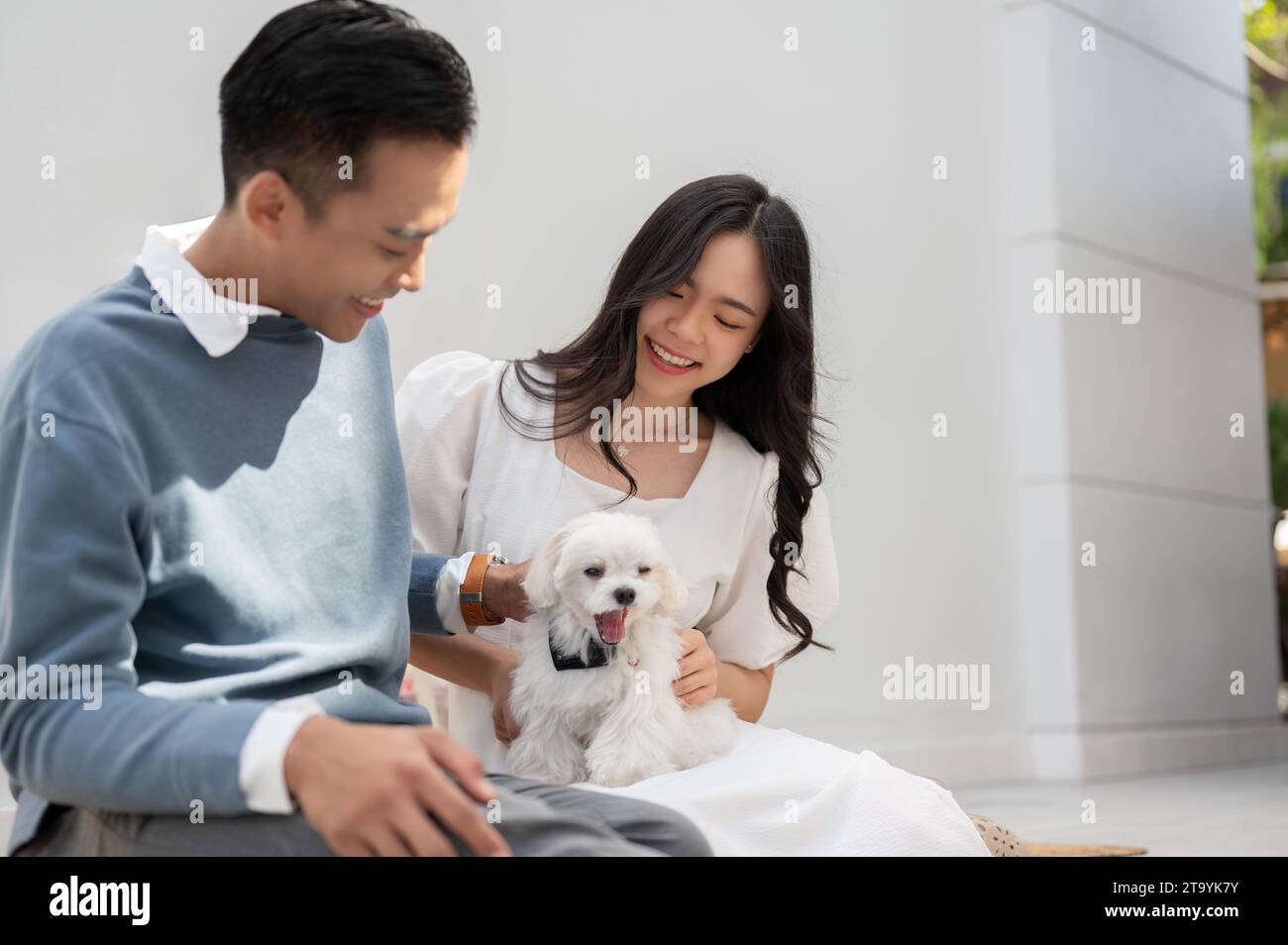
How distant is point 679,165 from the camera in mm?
4133

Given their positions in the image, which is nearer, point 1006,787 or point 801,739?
point 801,739

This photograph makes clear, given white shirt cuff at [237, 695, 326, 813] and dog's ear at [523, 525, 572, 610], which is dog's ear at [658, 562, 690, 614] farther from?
white shirt cuff at [237, 695, 326, 813]

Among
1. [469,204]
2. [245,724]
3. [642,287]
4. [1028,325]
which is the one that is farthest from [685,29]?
[245,724]

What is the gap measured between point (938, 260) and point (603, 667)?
11.9ft

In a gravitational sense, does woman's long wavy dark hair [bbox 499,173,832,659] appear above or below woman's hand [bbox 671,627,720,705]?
above

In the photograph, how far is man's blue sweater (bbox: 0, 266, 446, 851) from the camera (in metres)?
0.94

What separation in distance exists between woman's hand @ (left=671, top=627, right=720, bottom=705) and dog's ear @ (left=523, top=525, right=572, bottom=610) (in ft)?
0.76

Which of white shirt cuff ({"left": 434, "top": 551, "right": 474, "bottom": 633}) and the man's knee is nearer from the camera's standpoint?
the man's knee

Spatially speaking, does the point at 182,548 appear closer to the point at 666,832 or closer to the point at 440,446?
the point at 666,832

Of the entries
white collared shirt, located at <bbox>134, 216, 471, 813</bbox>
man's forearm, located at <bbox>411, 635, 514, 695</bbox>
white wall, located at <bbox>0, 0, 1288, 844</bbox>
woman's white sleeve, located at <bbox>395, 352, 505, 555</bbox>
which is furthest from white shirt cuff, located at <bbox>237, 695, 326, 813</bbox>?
white wall, located at <bbox>0, 0, 1288, 844</bbox>

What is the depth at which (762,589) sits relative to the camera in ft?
6.74

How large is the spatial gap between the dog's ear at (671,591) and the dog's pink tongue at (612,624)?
0.09 m

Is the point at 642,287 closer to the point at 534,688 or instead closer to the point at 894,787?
the point at 534,688

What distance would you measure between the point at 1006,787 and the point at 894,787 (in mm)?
3661
